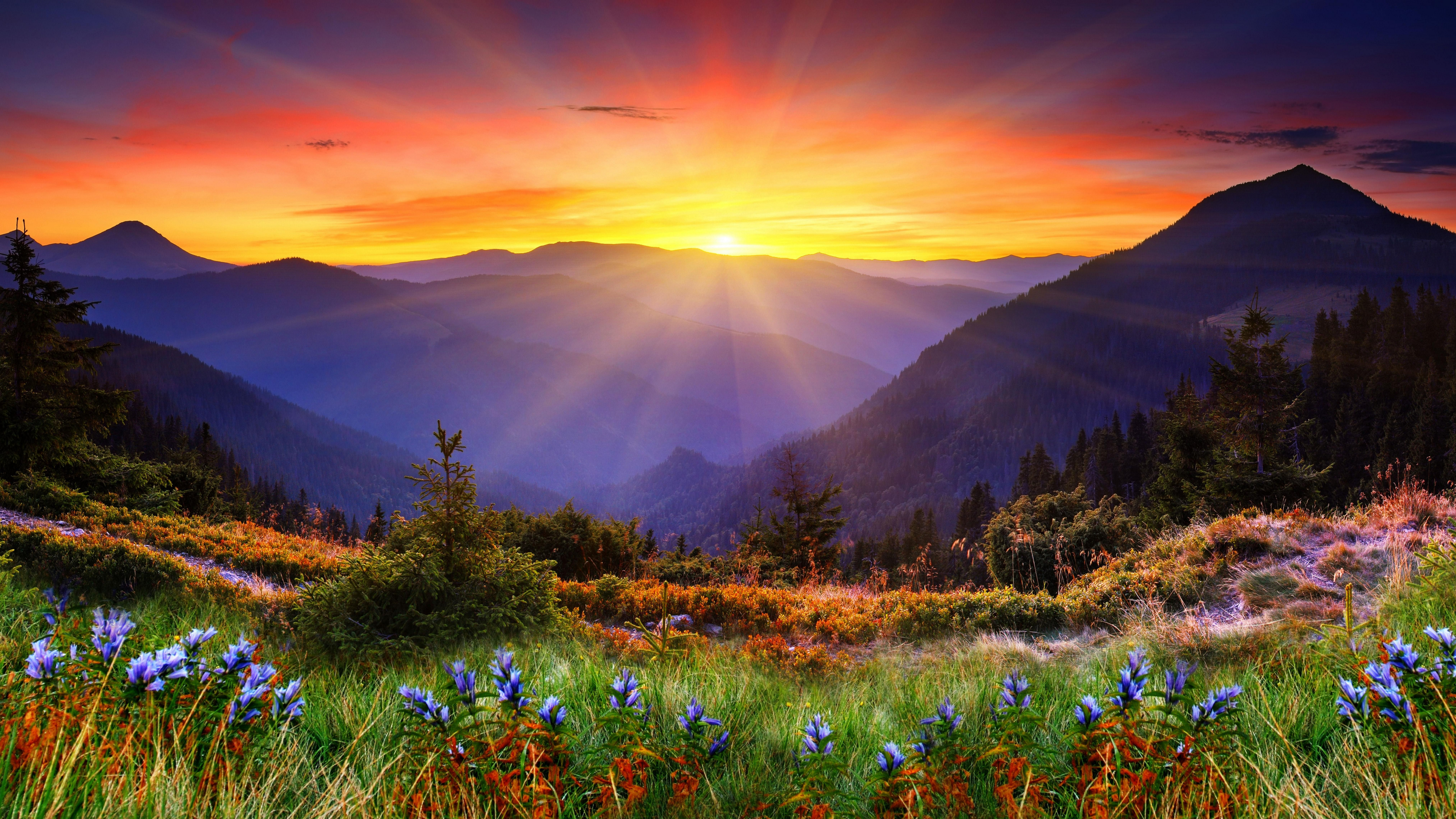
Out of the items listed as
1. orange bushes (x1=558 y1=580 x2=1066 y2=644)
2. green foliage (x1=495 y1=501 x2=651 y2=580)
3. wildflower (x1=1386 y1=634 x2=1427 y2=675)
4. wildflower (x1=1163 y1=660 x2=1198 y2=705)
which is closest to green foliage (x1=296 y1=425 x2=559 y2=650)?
orange bushes (x1=558 y1=580 x2=1066 y2=644)

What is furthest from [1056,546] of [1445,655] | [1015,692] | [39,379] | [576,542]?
[39,379]

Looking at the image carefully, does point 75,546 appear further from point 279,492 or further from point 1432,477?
point 279,492

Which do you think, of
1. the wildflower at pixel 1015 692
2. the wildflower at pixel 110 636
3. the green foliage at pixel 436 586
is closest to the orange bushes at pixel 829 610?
the green foliage at pixel 436 586

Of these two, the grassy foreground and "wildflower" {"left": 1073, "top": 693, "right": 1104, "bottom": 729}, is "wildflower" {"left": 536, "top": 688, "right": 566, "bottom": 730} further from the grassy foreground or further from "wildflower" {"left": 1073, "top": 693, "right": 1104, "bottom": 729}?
"wildflower" {"left": 1073, "top": 693, "right": 1104, "bottom": 729}

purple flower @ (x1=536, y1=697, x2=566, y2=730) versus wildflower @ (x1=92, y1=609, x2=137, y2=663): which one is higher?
wildflower @ (x1=92, y1=609, x2=137, y2=663)

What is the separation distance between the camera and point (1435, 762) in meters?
2.11

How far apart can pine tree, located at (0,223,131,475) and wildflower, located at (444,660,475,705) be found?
19987 mm

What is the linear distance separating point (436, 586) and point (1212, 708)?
535 cm

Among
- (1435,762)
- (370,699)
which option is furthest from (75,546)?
(1435,762)

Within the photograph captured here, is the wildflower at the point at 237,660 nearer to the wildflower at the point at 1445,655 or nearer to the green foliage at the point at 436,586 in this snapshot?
the green foliage at the point at 436,586

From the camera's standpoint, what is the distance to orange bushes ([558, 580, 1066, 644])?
7.66 metres

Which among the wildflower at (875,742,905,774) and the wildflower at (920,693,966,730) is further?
the wildflower at (920,693,966,730)

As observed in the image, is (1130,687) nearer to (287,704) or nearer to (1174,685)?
(1174,685)

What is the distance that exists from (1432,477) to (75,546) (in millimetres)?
59681
